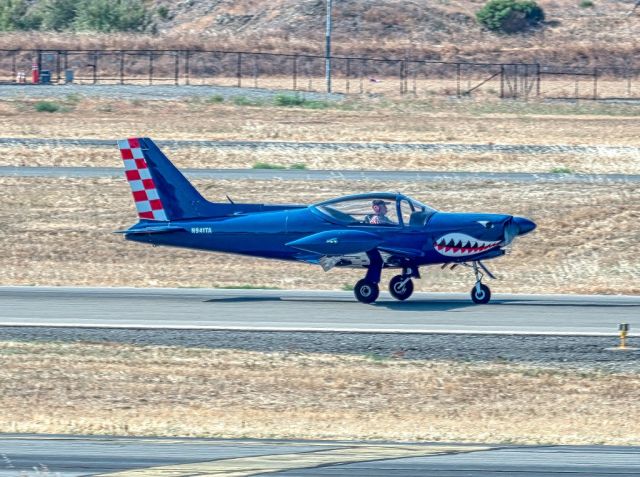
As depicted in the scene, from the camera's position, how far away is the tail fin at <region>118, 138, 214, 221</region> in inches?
856

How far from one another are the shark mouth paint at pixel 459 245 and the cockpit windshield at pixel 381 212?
50cm

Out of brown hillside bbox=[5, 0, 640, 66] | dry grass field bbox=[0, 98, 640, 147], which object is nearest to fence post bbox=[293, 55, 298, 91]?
brown hillside bbox=[5, 0, 640, 66]

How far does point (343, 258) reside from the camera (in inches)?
832

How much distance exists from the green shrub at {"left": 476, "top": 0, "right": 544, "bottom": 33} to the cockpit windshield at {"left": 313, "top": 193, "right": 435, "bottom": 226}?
6497 cm

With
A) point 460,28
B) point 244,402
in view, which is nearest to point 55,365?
point 244,402

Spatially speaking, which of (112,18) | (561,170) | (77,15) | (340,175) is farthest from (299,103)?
(77,15)

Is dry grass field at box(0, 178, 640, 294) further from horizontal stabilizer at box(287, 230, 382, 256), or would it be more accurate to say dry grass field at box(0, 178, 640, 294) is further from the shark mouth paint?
horizontal stabilizer at box(287, 230, 382, 256)

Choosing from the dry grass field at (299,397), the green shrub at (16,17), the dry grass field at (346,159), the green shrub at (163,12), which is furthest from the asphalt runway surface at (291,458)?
the green shrub at (16,17)

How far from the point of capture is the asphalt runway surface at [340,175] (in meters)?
34.4

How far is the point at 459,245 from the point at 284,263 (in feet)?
21.8

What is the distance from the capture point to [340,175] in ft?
116

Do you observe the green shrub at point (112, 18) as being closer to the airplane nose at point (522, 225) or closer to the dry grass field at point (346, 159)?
the dry grass field at point (346, 159)

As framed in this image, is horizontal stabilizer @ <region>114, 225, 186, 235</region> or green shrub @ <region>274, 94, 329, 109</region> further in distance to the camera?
green shrub @ <region>274, 94, 329, 109</region>

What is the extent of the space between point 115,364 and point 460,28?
70.5 meters
